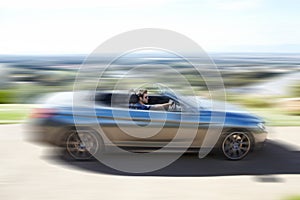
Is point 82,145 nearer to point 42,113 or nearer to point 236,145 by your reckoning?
point 42,113

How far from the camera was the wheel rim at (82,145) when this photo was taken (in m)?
6.18

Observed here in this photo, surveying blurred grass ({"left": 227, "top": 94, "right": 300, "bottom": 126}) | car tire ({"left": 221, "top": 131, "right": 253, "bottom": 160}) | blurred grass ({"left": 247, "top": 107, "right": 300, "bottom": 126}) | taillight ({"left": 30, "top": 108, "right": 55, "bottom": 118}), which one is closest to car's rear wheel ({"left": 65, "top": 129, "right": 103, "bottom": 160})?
taillight ({"left": 30, "top": 108, "right": 55, "bottom": 118})

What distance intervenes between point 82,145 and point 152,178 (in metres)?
1.45

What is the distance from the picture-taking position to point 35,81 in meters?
18.2

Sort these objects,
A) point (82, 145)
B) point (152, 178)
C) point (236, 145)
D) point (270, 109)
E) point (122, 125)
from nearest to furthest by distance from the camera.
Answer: point (152, 178)
point (122, 125)
point (82, 145)
point (236, 145)
point (270, 109)

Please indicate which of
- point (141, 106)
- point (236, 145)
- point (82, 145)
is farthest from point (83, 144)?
point (236, 145)

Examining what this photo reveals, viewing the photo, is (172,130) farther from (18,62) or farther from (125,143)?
(18,62)

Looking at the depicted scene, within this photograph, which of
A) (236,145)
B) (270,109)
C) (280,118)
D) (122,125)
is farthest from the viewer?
(270,109)

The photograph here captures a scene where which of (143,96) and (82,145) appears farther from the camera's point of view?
(143,96)

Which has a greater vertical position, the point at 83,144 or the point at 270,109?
the point at 270,109

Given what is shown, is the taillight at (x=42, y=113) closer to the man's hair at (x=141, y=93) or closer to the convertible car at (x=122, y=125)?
the convertible car at (x=122, y=125)

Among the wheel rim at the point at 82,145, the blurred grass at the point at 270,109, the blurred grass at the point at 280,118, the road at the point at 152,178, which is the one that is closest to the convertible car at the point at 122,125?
the wheel rim at the point at 82,145

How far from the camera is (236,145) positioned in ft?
21.0

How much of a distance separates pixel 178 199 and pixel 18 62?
18070mm
